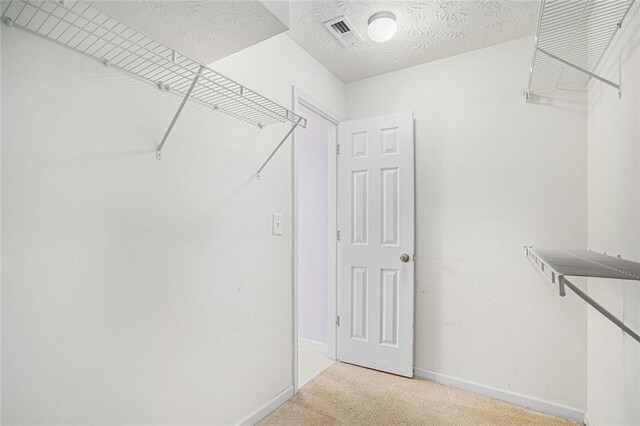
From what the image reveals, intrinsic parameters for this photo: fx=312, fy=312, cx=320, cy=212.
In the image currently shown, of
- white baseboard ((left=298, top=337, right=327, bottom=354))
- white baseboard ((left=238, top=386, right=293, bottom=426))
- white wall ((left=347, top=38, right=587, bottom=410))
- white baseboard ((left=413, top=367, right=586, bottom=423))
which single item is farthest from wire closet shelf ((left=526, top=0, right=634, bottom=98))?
white baseboard ((left=298, top=337, right=327, bottom=354))

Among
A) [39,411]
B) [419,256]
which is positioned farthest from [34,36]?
[419,256]

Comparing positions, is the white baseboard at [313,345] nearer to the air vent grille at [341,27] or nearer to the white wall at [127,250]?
the white wall at [127,250]

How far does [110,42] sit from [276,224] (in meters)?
1.23

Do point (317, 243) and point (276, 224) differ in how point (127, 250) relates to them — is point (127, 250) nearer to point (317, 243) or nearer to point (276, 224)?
point (276, 224)

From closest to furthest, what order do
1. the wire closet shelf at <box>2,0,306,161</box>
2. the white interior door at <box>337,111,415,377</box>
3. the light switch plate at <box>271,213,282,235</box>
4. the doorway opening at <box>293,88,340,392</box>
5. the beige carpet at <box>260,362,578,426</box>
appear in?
1. the wire closet shelf at <box>2,0,306,161</box>
2. the beige carpet at <box>260,362,578,426</box>
3. the light switch plate at <box>271,213,282,235</box>
4. the white interior door at <box>337,111,415,377</box>
5. the doorway opening at <box>293,88,340,392</box>

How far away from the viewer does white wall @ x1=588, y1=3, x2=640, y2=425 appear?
→ 1.17m

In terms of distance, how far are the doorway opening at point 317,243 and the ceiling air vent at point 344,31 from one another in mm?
554

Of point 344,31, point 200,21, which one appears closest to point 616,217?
point 344,31

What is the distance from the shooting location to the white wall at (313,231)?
2955mm

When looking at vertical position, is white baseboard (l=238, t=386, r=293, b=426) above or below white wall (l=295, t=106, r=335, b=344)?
below

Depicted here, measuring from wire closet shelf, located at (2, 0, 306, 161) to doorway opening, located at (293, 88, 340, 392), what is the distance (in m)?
1.28

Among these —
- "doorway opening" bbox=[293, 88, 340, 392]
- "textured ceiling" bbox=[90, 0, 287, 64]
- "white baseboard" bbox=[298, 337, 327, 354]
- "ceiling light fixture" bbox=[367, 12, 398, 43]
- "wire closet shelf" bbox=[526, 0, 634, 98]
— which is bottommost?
"white baseboard" bbox=[298, 337, 327, 354]

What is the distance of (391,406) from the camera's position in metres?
2.00

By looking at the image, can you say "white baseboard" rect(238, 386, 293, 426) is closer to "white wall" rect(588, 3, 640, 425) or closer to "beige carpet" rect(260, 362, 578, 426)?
"beige carpet" rect(260, 362, 578, 426)
